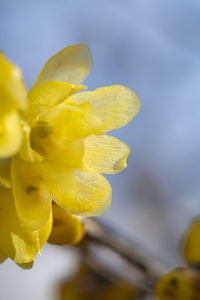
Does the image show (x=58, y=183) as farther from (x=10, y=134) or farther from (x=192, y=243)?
(x=192, y=243)

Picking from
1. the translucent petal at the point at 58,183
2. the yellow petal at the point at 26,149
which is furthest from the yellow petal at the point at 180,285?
the yellow petal at the point at 26,149

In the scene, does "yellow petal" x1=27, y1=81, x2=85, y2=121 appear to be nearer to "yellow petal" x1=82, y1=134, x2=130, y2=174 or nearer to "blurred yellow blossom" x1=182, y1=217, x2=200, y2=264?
"yellow petal" x1=82, y1=134, x2=130, y2=174

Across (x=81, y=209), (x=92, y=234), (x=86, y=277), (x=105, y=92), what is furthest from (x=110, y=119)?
(x=86, y=277)

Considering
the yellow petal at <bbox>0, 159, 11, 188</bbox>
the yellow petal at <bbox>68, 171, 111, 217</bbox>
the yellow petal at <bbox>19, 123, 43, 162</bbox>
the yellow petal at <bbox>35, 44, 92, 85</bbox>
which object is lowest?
the yellow petal at <bbox>68, 171, 111, 217</bbox>

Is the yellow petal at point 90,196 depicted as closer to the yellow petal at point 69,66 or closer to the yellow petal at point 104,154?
the yellow petal at point 104,154

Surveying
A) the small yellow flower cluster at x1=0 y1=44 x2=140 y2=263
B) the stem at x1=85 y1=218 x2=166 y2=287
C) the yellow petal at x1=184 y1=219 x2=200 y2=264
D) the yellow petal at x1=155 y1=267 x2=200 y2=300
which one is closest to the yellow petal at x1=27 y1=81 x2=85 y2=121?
the small yellow flower cluster at x1=0 y1=44 x2=140 y2=263

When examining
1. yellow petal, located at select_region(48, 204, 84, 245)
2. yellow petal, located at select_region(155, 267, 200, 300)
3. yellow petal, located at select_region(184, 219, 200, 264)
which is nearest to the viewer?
yellow petal, located at select_region(48, 204, 84, 245)
